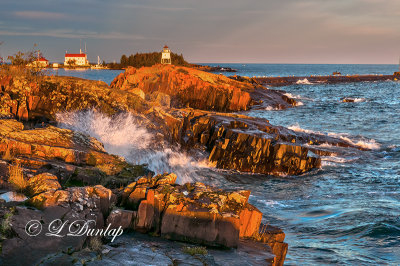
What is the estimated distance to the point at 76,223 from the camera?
7605 mm

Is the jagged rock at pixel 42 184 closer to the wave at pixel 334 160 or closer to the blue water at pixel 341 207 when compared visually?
the blue water at pixel 341 207

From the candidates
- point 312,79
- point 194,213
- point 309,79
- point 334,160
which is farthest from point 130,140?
point 312,79

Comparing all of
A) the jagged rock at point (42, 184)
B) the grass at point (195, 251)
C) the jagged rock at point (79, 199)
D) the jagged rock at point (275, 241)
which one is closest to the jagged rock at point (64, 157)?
the jagged rock at point (42, 184)

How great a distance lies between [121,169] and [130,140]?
20.8ft

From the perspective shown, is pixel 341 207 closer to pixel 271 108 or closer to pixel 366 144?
pixel 366 144

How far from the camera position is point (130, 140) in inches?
730

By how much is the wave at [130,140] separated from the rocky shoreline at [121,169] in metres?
0.47

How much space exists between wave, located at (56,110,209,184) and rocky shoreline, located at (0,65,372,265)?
467 millimetres

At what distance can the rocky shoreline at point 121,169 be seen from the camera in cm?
782

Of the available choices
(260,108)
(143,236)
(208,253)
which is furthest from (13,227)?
(260,108)

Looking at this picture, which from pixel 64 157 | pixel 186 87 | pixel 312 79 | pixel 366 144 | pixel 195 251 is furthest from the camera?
pixel 312 79

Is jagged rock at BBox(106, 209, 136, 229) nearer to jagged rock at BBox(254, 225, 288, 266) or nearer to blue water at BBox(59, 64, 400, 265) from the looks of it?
jagged rock at BBox(254, 225, 288, 266)

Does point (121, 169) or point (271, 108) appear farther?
point (271, 108)

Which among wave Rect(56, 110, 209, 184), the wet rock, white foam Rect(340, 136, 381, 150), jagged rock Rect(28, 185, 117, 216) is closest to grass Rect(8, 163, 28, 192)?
jagged rock Rect(28, 185, 117, 216)
